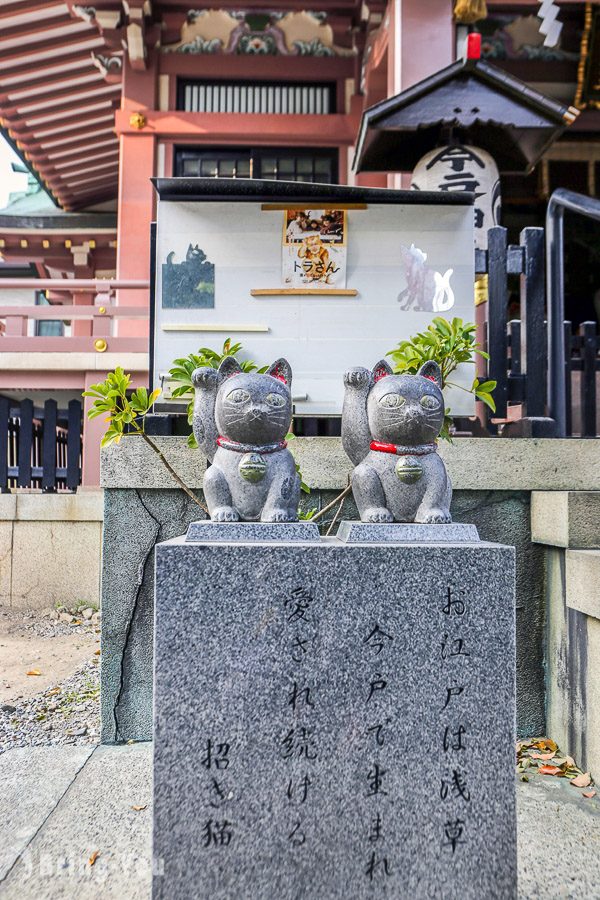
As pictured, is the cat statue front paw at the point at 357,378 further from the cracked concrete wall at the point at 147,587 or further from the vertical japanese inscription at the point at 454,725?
the cracked concrete wall at the point at 147,587

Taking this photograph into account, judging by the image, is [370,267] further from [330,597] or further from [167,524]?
[330,597]

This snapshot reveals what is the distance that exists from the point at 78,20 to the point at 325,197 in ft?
23.0

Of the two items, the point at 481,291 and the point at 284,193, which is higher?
the point at 284,193

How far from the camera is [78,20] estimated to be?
859 centimetres

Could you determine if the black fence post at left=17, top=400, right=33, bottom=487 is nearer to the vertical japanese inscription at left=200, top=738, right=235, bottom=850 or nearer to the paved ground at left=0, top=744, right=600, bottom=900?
the paved ground at left=0, top=744, right=600, bottom=900

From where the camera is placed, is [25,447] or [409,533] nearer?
[409,533]

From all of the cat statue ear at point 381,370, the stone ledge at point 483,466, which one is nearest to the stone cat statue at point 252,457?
the cat statue ear at point 381,370

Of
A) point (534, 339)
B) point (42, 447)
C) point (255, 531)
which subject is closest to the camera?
point (255, 531)

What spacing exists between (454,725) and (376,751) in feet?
0.84

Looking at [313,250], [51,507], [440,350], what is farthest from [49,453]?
[440,350]

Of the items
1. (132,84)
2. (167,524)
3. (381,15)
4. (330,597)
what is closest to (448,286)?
(167,524)

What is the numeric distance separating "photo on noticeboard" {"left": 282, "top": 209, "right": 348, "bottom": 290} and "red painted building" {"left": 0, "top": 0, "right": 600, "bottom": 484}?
4.30 m

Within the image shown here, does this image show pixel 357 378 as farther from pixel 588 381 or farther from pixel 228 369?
pixel 588 381

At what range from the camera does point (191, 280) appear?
381 centimetres
